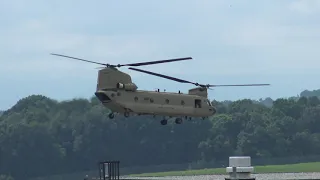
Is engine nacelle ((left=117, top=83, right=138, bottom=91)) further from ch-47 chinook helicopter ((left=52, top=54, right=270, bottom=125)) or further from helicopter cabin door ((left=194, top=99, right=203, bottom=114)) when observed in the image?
helicopter cabin door ((left=194, top=99, right=203, bottom=114))

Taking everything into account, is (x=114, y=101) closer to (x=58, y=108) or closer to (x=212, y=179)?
(x=212, y=179)

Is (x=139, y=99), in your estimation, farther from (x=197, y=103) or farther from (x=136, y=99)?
(x=197, y=103)

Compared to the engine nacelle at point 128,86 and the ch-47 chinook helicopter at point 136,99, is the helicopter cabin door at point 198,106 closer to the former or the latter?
the ch-47 chinook helicopter at point 136,99

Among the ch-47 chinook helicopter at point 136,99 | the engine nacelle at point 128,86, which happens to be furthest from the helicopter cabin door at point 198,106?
the engine nacelle at point 128,86

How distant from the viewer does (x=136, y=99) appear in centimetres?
9981

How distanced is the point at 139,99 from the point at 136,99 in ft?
A: 1.14

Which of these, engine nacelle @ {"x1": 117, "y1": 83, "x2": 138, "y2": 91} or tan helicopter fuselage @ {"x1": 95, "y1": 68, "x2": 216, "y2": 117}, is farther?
engine nacelle @ {"x1": 117, "y1": 83, "x2": 138, "y2": 91}

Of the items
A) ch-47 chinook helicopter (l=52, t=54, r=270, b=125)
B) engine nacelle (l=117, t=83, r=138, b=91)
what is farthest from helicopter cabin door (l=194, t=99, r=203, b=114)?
engine nacelle (l=117, t=83, r=138, b=91)

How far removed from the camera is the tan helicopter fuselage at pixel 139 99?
98.8 meters

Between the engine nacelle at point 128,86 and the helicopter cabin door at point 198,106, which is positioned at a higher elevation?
the engine nacelle at point 128,86

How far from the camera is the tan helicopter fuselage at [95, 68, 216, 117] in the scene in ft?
324

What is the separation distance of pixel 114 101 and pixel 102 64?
3275 millimetres

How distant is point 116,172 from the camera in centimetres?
11069

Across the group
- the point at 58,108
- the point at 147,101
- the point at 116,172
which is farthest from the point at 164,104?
the point at 58,108
